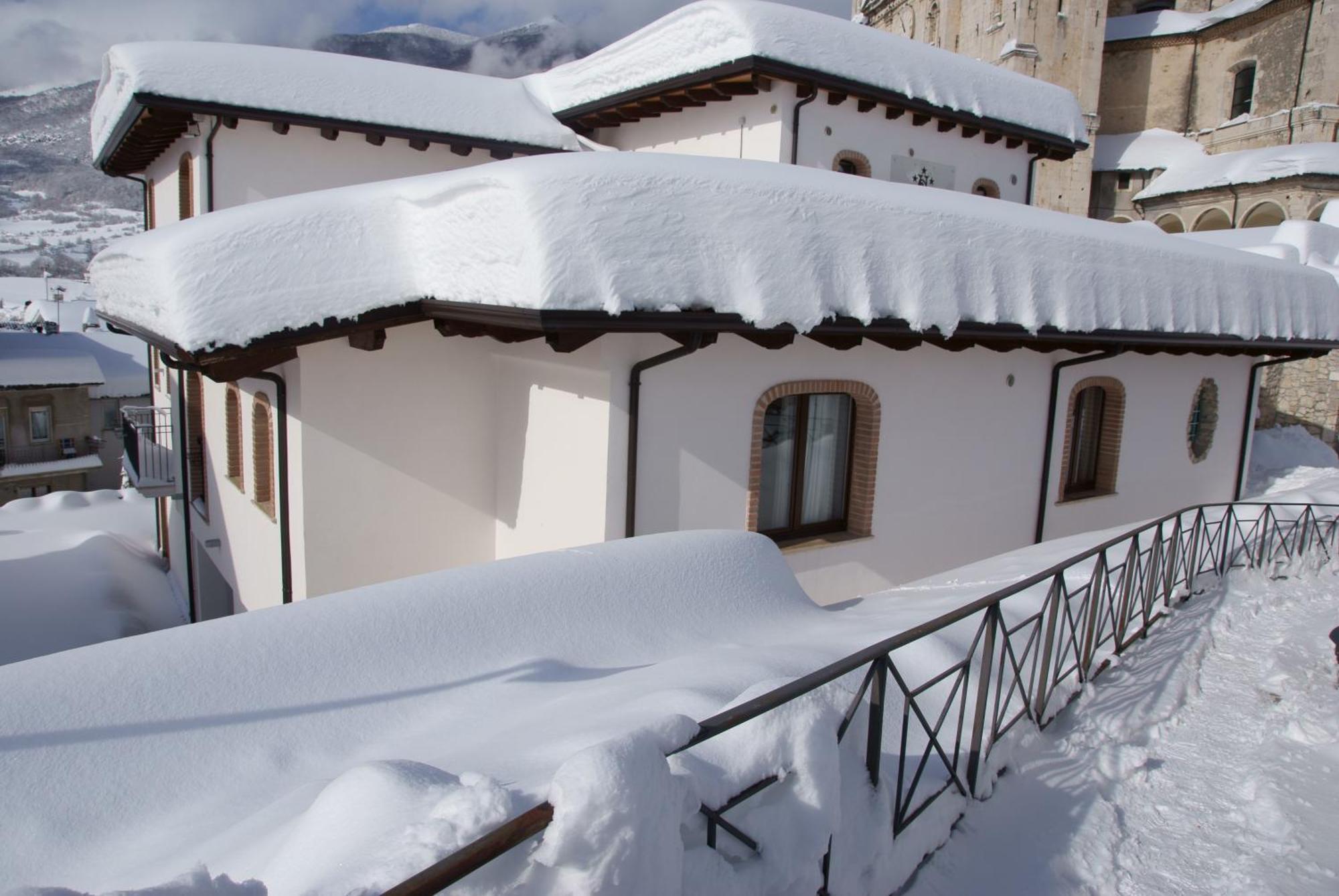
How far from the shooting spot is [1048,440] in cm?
859

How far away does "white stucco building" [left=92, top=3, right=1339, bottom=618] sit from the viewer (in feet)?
17.3

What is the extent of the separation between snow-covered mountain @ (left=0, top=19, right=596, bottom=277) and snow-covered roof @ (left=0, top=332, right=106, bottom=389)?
292ft

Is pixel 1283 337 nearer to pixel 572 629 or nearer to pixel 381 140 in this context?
pixel 572 629

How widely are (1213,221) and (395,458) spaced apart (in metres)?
32.5

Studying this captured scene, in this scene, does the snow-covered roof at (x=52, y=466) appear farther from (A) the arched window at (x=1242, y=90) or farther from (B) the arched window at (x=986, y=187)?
(A) the arched window at (x=1242, y=90)

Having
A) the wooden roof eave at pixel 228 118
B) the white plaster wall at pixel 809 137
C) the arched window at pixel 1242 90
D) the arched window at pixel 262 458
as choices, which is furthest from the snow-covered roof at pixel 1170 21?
the arched window at pixel 262 458

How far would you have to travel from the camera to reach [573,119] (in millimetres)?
12086

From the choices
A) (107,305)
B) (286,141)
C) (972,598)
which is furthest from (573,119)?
(972,598)

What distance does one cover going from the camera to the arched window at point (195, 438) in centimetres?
970

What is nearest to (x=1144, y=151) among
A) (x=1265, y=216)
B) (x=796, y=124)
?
(x=1265, y=216)

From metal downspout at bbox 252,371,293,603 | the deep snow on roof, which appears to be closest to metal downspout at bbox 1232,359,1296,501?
the deep snow on roof

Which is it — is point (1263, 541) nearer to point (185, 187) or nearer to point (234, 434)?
point (234, 434)

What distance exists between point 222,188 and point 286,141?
0.96m

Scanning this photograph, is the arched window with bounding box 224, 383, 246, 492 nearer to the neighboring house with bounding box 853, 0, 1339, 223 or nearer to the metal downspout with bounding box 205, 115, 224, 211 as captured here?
the metal downspout with bounding box 205, 115, 224, 211
